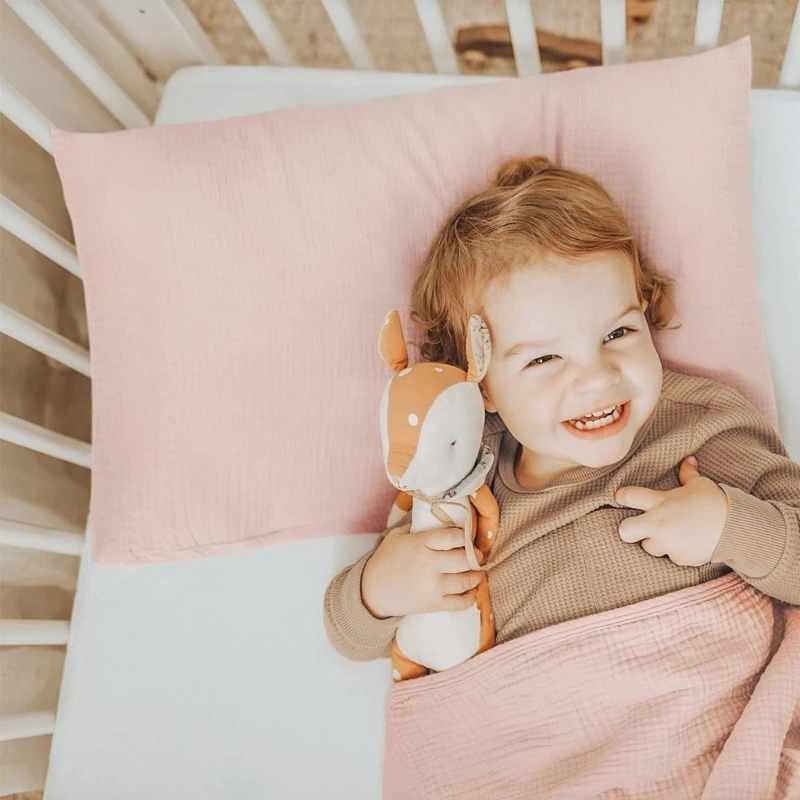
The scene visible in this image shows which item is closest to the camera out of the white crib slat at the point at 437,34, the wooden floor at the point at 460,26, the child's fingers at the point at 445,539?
the child's fingers at the point at 445,539

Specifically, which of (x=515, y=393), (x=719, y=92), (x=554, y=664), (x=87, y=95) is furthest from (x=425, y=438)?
(x=87, y=95)

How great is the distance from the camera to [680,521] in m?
0.78

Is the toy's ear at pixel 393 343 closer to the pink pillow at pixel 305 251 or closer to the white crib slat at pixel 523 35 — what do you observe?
the pink pillow at pixel 305 251

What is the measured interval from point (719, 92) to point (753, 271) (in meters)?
0.20

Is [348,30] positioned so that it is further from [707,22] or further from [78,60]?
[707,22]

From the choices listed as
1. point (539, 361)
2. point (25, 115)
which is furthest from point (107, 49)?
point (539, 361)

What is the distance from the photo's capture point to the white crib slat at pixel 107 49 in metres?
1.05

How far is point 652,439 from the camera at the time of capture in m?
0.87

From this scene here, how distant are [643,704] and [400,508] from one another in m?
0.31

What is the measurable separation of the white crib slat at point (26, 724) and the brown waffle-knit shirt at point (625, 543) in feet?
1.28

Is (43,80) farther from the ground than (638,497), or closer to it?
farther from the ground

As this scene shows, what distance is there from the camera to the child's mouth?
76 centimetres

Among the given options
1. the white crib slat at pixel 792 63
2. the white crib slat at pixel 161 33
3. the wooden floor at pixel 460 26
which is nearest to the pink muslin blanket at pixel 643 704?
the white crib slat at pixel 792 63

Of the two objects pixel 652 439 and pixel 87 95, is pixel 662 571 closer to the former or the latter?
pixel 652 439
